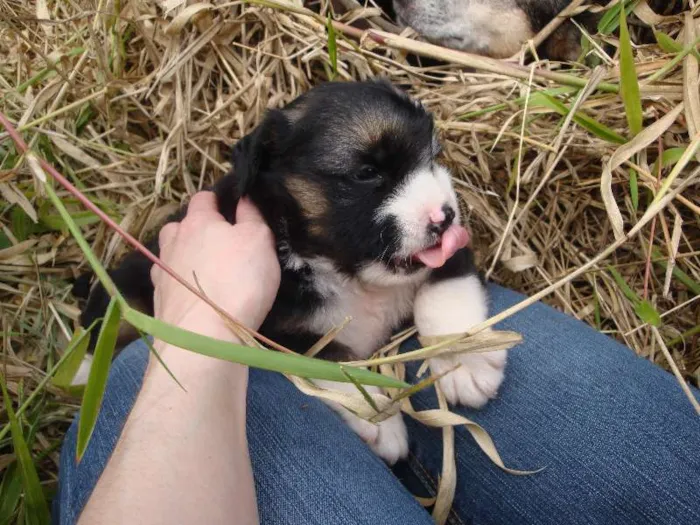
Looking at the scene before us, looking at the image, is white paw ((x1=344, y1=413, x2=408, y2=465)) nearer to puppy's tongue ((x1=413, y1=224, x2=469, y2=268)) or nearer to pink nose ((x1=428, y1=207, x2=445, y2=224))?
puppy's tongue ((x1=413, y1=224, x2=469, y2=268))

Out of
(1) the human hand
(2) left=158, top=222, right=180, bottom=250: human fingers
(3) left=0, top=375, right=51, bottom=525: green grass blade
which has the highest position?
(1) the human hand

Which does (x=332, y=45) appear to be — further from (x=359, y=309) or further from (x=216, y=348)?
(x=216, y=348)

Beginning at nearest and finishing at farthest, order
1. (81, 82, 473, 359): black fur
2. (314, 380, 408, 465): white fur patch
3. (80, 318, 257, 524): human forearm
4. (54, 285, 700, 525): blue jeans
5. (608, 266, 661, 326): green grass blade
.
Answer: (80, 318, 257, 524): human forearm
(54, 285, 700, 525): blue jeans
(608, 266, 661, 326): green grass blade
(81, 82, 473, 359): black fur
(314, 380, 408, 465): white fur patch

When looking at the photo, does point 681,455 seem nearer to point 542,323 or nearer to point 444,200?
point 542,323

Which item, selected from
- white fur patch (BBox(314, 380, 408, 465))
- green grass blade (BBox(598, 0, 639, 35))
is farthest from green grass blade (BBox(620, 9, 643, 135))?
white fur patch (BBox(314, 380, 408, 465))

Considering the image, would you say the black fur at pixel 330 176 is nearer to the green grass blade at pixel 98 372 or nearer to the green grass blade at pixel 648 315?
Result: the green grass blade at pixel 648 315

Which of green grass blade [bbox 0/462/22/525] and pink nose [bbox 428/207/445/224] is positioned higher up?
pink nose [bbox 428/207/445/224]

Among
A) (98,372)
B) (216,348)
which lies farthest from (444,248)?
(98,372)

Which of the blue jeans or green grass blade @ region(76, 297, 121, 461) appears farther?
the blue jeans
